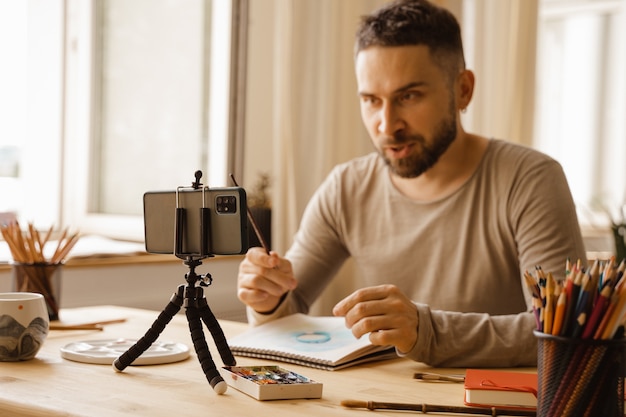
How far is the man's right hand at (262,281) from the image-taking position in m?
1.63

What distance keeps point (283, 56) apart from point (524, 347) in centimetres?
173

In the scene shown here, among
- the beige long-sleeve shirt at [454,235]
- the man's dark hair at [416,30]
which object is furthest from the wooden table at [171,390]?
the man's dark hair at [416,30]

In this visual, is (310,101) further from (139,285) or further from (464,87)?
(464,87)

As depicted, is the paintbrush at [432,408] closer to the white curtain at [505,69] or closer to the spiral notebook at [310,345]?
the spiral notebook at [310,345]

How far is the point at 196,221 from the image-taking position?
3.92ft

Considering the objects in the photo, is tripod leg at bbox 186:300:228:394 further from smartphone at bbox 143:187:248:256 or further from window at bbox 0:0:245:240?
window at bbox 0:0:245:240

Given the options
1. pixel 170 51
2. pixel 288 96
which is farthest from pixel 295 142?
pixel 170 51

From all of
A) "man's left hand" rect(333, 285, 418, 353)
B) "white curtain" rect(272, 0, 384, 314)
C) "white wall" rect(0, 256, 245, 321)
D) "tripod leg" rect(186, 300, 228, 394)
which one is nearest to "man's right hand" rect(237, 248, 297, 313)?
"man's left hand" rect(333, 285, 418, 353)

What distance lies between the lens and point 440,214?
193 centimetres

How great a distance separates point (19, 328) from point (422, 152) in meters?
0.97

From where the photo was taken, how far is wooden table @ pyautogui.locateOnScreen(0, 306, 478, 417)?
1.07m

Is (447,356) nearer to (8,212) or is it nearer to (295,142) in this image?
(295,142)

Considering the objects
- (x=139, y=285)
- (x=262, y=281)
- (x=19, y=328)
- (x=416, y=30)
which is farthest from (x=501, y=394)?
(x=139, y=285)

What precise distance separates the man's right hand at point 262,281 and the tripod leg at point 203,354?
39 centimetres
